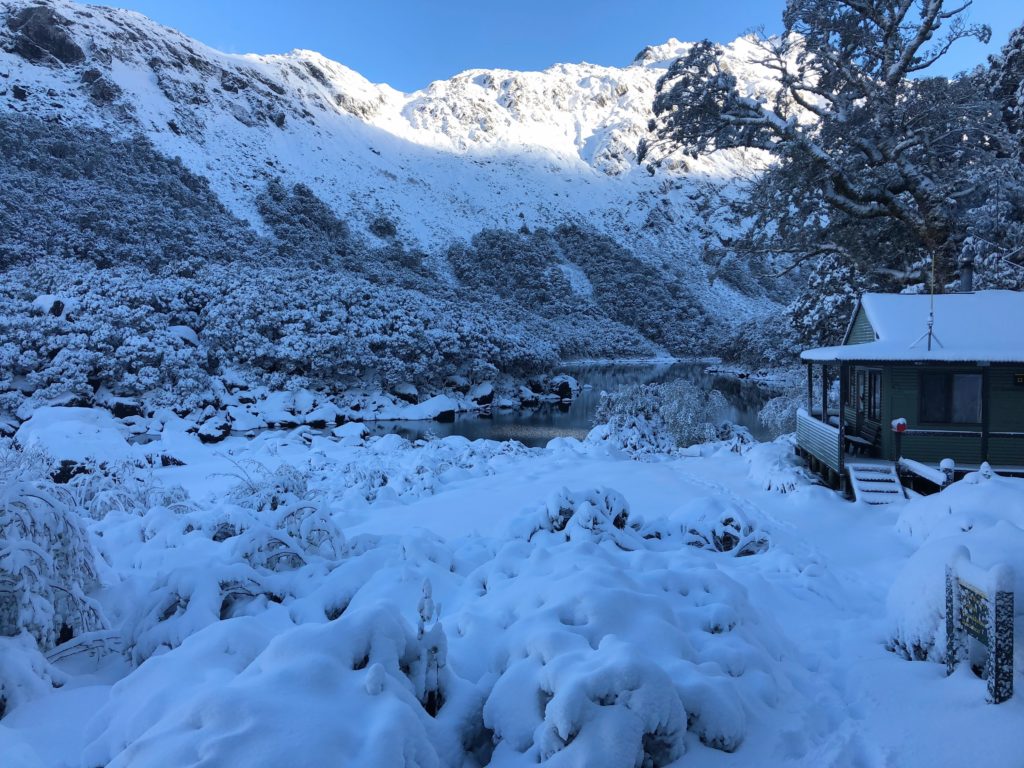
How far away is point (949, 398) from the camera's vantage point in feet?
34.7

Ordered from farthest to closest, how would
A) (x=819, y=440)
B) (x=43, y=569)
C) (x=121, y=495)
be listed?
(x=819, y=440) < (x=121, y=495) < (x=43, y=569)

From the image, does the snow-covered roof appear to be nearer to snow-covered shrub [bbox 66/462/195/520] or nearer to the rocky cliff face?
snow-covered shrub [bbox 66/462/195/520]

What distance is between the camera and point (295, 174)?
66.4m

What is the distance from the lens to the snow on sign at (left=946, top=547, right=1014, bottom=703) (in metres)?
3.15

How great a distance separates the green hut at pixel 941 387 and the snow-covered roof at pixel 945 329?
16mm

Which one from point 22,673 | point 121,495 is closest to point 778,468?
point 22,673

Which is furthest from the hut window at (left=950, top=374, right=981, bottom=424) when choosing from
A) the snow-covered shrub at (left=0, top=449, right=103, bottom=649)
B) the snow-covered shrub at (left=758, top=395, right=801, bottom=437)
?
the snow-covered shrub at (left=0, top=449, right=103, bottom=649)

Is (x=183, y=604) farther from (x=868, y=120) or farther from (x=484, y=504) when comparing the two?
(x=868, y=120)

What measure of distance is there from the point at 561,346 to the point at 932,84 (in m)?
43.0

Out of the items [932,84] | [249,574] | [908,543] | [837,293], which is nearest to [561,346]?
[837,293]

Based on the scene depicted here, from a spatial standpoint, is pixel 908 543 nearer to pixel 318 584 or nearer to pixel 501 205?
pixel 318 584

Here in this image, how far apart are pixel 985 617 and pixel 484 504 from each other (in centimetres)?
674

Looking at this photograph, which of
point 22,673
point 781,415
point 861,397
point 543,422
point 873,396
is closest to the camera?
point 22,673

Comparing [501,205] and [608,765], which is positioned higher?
[501,205]
